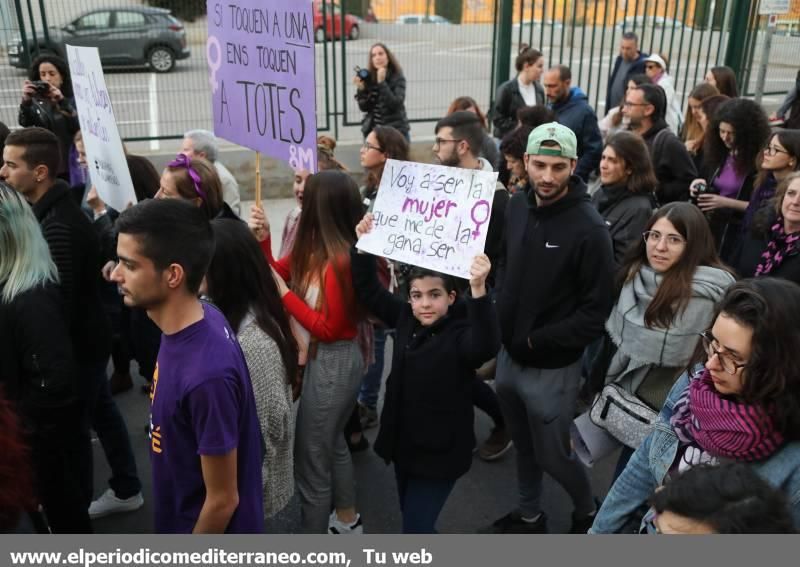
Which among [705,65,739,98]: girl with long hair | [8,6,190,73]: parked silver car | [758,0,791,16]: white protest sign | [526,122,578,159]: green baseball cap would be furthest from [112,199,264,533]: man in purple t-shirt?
[758,0,791,16]: white protest sign

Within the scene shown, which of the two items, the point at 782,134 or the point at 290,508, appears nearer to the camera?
the point at 290,508

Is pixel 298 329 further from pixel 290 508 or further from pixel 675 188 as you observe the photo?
pixel 675 188

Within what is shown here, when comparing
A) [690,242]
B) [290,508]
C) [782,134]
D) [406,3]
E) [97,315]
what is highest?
[406,3]

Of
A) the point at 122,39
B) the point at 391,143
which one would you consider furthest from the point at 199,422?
the point at 122,39

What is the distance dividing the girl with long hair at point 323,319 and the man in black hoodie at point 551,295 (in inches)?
26.6

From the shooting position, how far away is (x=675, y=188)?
15.5ft

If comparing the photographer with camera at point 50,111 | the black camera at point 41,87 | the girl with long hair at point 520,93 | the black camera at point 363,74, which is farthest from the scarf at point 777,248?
the black camera at point 41,87

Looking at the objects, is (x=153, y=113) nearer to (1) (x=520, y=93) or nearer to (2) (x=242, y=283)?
(1) (x=520, y=93)

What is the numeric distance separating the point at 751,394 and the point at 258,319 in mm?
1493

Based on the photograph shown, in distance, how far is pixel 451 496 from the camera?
3.62 metres

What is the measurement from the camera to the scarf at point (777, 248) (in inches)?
132

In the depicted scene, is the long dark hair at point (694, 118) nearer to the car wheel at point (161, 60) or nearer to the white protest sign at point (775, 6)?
the white protest sign at point (775, 6)

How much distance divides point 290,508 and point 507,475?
1.58m

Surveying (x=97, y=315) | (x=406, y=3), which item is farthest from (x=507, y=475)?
(x=406, y=3)
